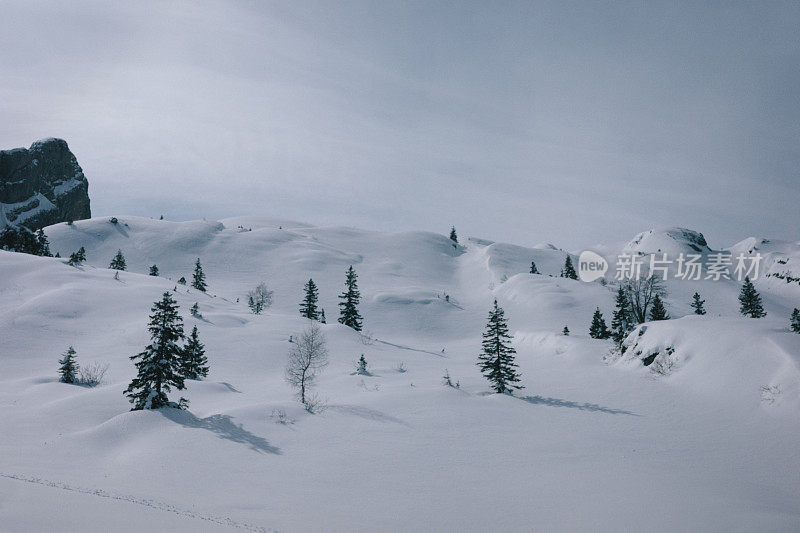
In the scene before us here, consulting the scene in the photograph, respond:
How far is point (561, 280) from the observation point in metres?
97.6

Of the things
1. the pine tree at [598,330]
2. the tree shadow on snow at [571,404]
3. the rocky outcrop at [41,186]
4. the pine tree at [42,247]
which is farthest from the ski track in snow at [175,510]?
the rocky outcrop at [41,186]

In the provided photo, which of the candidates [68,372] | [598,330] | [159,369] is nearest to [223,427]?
[159,369]

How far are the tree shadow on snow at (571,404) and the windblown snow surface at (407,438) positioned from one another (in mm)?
201

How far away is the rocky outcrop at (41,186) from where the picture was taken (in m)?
164

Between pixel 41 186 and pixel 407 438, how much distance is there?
22704 cm

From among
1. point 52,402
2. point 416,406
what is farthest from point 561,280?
point 52,402

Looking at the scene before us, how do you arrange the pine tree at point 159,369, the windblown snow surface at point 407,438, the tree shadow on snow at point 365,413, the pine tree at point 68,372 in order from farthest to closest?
the pine tree at point 68,372 → the tree shadow on snow at point 365,413 → the pine tree at point 159,369 → the windblown snow surface at point 407,438

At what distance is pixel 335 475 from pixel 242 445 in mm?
5609

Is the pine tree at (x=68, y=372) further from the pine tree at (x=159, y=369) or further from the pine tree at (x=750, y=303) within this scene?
the pine tree at (x=750, y=303)

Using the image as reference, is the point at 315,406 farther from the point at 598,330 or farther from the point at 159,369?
the point at 598,330

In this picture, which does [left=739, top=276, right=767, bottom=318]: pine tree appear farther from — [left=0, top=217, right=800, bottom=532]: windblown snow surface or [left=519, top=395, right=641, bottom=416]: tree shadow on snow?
[left=519, top=395, right=641, bottom=416]: tree shadow on snow

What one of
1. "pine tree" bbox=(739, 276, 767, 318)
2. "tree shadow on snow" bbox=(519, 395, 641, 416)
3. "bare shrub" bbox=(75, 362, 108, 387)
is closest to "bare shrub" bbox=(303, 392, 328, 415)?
"tree shadow on snow" bbox=(519, 395, 641, 416)

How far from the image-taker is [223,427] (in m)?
21.1

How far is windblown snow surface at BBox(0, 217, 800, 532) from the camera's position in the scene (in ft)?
42.1
